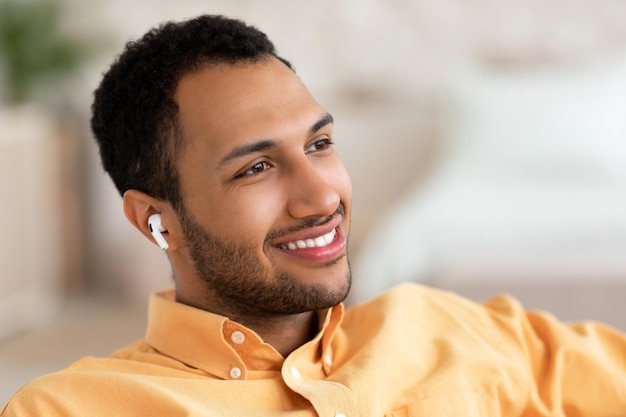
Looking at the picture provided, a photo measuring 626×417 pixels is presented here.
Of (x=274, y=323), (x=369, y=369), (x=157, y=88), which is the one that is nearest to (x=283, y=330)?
(x=274, y=323)

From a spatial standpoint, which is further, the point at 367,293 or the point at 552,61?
the point at 552,61

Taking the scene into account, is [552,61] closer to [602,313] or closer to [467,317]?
[602,313]

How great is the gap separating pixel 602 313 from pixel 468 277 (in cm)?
37

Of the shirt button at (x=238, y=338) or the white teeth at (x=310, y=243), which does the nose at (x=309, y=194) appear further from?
the shirt button at (x=238, y=338)

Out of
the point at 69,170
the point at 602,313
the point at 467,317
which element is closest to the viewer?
the point at 467,317

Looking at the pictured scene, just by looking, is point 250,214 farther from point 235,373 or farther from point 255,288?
point 235,373

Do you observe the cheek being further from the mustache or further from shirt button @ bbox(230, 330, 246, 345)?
shirt button @ bbox(230, 330, 246, 345)

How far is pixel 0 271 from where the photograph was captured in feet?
12.6

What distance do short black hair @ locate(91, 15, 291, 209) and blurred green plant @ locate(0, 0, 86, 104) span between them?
309 centimetres

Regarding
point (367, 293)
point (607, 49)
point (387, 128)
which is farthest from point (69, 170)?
point (607, 49)

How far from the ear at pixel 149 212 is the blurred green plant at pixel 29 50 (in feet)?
10.4

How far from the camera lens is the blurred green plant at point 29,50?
4297 millimetres

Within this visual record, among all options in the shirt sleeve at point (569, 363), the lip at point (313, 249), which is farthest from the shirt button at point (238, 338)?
the shirt sleeve at point (569, 363)

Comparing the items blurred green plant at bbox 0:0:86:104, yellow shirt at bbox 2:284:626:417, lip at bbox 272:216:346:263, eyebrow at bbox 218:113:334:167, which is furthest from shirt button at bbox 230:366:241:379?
blurred green plant at bbox 0:0:86:104
